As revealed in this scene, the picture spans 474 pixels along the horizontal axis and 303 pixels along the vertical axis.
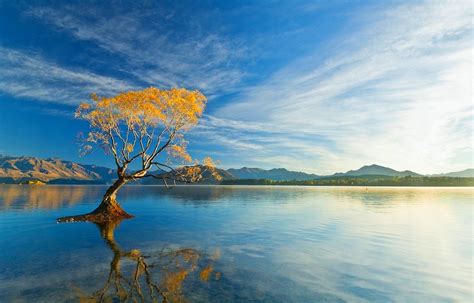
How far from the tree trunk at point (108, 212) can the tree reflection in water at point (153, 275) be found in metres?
20.0

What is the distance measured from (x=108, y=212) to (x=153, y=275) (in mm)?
32195

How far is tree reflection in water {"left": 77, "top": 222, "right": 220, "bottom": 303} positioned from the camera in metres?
14.4

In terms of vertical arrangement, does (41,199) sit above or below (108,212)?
below

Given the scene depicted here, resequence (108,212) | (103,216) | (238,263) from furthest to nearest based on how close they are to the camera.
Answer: (108,212) → (103,216) → (238,263)

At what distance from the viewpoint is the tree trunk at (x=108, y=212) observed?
43.4 metres

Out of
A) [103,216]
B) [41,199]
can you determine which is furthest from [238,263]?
[41,199]

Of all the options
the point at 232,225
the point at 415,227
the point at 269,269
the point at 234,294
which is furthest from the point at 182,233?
the point at 415,227

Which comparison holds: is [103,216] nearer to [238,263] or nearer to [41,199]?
[238,263]

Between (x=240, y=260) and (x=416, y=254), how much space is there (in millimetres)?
15747

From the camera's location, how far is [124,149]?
4475cm

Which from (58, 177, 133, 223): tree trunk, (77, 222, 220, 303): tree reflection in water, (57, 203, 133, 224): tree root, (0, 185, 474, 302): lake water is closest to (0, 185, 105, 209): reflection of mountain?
(57, 203, 133, 224): tree root

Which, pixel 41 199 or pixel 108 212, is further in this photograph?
pixel 41 199

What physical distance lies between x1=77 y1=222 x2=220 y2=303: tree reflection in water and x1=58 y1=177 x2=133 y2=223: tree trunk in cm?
1996

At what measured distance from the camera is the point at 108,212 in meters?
45.8
